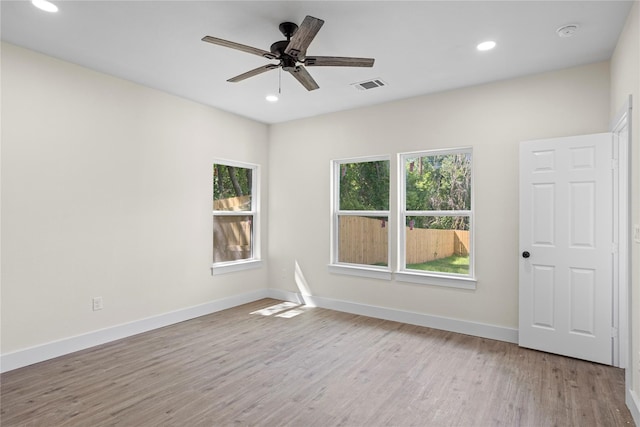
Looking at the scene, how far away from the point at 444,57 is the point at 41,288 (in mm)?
4232

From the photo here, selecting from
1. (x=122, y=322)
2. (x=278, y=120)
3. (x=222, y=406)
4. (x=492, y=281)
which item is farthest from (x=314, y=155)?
(x=222, y=406)

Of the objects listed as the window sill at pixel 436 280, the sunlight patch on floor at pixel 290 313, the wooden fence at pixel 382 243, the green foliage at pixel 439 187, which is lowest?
the sunlight patch on floor at pixel 290 313

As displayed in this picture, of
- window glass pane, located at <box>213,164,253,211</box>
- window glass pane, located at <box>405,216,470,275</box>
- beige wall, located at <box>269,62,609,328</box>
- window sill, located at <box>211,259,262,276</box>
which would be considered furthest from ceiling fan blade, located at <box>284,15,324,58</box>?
window sill, located at <box>211,259,262,276</box>

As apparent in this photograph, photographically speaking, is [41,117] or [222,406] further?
[41,117]

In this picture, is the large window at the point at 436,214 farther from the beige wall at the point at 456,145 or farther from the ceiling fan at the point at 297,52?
the ceiling fan at the point at 297,52

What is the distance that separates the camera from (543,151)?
350 centimetres

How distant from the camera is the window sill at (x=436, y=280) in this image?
4021mm

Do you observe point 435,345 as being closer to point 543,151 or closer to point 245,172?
point 543,151

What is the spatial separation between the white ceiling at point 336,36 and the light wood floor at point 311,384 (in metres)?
2.78

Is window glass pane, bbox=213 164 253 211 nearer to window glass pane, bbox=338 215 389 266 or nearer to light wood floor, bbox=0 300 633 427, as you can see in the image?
window glass pane, bbox=338 215 389 266

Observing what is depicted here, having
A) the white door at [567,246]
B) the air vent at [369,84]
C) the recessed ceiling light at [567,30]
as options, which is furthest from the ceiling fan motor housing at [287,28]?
the white door at [567,246]

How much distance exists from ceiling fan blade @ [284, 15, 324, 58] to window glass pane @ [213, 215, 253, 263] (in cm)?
304

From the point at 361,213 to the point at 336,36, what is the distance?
2568mm

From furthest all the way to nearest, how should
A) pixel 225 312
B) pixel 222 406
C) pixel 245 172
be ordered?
pixel 245 172
pixel 225 312
pixel 222 406
